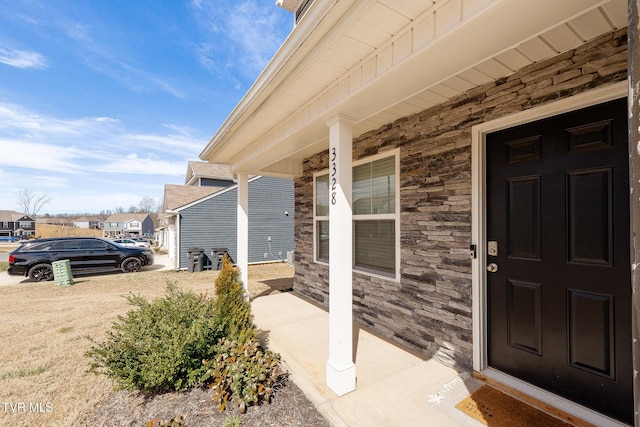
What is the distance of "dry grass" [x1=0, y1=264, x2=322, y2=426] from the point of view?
2.48m

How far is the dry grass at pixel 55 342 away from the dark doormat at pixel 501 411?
3129 mm

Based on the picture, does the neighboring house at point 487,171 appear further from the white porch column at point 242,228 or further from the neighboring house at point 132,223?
the neighboring house at point 132,223

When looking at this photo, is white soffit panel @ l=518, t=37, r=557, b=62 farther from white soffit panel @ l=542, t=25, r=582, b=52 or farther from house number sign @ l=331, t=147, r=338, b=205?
house number sign @ l=331, t=147, r=338, b=205

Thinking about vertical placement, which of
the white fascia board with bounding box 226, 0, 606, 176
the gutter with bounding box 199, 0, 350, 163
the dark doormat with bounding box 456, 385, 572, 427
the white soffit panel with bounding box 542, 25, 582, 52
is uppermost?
the gutter with bounding box 199, 0, 350, 163

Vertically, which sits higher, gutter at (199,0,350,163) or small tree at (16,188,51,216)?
small tree at (16,188,51,216)

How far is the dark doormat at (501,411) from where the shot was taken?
191 cm

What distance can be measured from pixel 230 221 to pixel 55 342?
8457 mm

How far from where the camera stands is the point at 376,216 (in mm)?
3650

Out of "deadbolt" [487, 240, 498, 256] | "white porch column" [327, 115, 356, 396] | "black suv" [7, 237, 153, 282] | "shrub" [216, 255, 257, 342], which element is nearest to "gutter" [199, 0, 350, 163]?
"white porch column" [327, 115, 356, 396]

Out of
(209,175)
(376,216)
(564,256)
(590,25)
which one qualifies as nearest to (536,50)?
(590,25)

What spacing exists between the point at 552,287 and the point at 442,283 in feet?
2.82

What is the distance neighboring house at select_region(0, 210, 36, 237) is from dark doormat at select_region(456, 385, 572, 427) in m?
59.8

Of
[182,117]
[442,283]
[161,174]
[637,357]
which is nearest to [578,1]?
[637,357]

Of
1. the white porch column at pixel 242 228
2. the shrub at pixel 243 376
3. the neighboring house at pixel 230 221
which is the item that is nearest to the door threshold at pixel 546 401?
the shrub at pixel 243 376
